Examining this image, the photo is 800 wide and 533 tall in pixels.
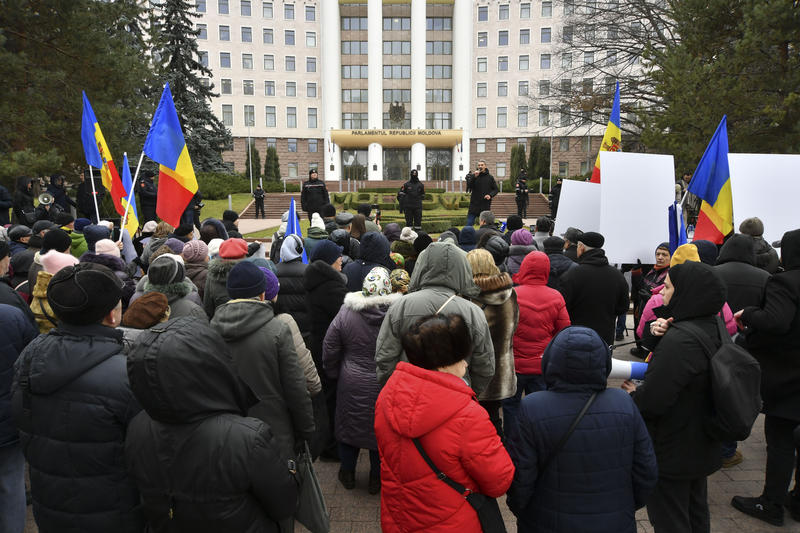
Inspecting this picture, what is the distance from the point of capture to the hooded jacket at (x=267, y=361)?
3086 millimetres

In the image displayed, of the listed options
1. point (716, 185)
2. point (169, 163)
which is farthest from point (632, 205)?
point (169, 163)

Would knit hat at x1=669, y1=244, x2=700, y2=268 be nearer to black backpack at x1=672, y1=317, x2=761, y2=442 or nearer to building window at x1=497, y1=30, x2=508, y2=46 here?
black backpack at x1=672, y1=317, x2=761, y2=442

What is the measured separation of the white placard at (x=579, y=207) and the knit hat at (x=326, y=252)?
452 centimetres

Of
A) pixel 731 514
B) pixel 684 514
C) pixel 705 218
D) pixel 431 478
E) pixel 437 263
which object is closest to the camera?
pixel 431 478

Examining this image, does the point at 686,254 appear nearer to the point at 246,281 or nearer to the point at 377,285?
the point at 377,285

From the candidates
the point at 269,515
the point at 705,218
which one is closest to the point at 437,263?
the point at 269,515

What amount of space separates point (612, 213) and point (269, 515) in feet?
18.2

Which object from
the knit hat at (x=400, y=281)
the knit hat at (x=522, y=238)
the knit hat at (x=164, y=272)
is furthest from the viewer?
the knit hat at (x=522, y=238)

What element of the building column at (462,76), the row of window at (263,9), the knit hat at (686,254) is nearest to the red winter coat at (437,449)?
the knit hat at (686,254)

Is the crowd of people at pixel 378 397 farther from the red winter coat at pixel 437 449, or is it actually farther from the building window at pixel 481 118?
the building window at pixel 481 118

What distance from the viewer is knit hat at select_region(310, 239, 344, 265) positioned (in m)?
4.49

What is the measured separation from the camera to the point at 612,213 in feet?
21.2

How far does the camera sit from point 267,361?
312 centimetres

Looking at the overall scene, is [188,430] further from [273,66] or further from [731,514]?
[273,66]
